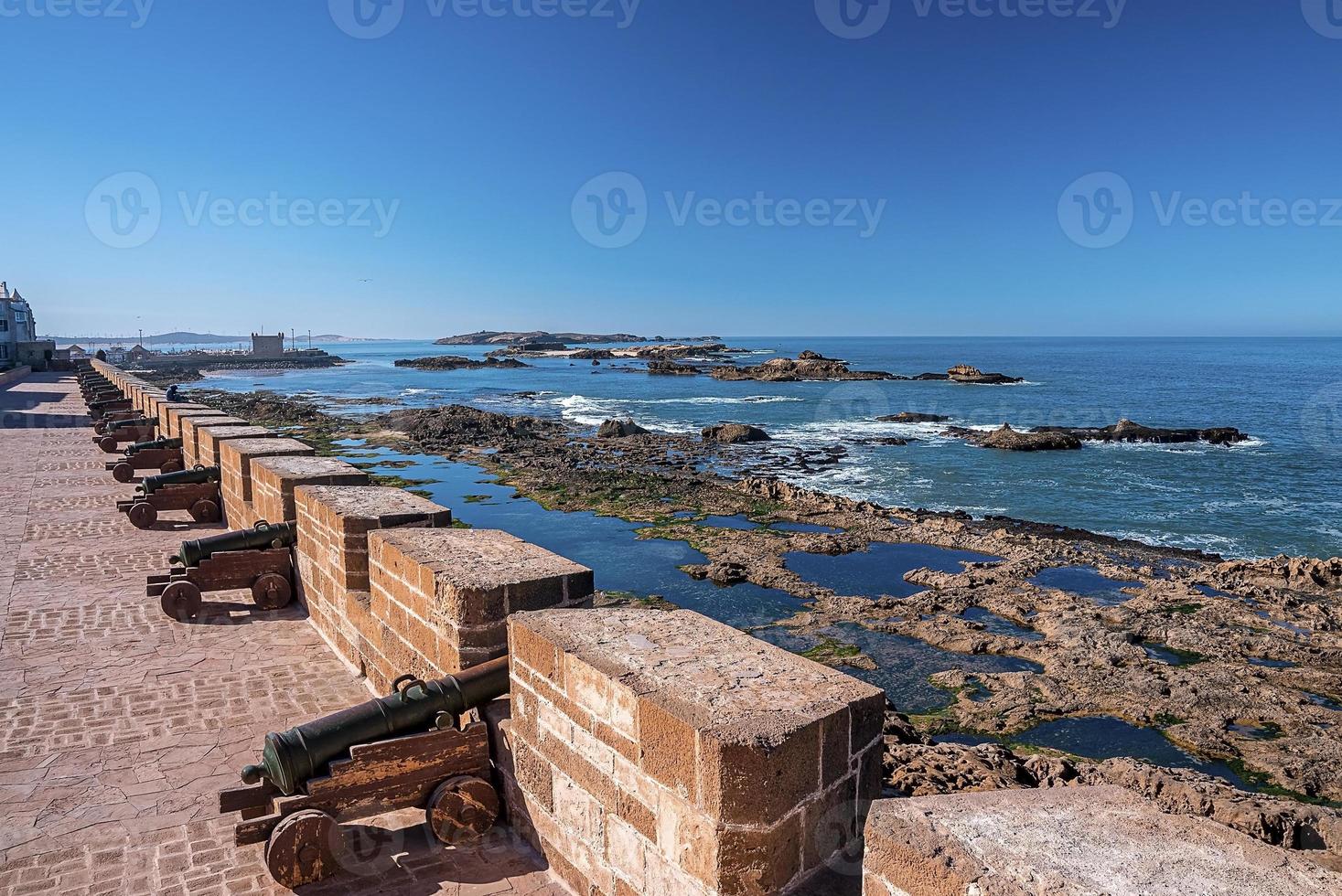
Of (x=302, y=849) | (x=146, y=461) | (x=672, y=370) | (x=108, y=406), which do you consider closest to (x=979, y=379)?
(x=672, y=370)

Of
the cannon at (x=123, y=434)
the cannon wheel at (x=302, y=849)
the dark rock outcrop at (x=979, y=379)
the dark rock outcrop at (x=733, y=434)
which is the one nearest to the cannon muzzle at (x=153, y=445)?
the cannon at (x=123, y=434)

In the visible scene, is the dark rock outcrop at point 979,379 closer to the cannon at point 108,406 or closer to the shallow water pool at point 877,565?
the shallow water pool at point 877,565

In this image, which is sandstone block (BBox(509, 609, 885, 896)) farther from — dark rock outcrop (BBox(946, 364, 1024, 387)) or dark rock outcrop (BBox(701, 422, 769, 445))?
dark rock outcrop (BBox(946, 364, 1024, 387))

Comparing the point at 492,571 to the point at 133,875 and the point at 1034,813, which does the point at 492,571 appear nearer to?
the point at 133,875

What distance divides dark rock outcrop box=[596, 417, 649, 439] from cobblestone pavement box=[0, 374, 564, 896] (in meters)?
24.1

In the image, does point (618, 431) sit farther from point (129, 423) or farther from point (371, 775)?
point (371, 775)

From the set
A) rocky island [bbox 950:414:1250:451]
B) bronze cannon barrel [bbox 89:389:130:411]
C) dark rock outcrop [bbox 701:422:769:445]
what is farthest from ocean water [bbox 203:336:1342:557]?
bronze cannon barrel [bbox 89:389:130:411]

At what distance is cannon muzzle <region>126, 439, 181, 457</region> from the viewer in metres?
12.9

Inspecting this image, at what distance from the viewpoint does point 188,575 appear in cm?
667

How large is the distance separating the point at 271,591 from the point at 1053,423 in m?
40.9

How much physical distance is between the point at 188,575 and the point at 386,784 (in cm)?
430

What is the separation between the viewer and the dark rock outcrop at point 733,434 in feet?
107

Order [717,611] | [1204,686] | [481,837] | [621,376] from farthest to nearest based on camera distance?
[621,376]
[717,611]
[1204,686]
[481,837]

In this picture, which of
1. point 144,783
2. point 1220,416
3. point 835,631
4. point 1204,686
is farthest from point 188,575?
point 1220,416
